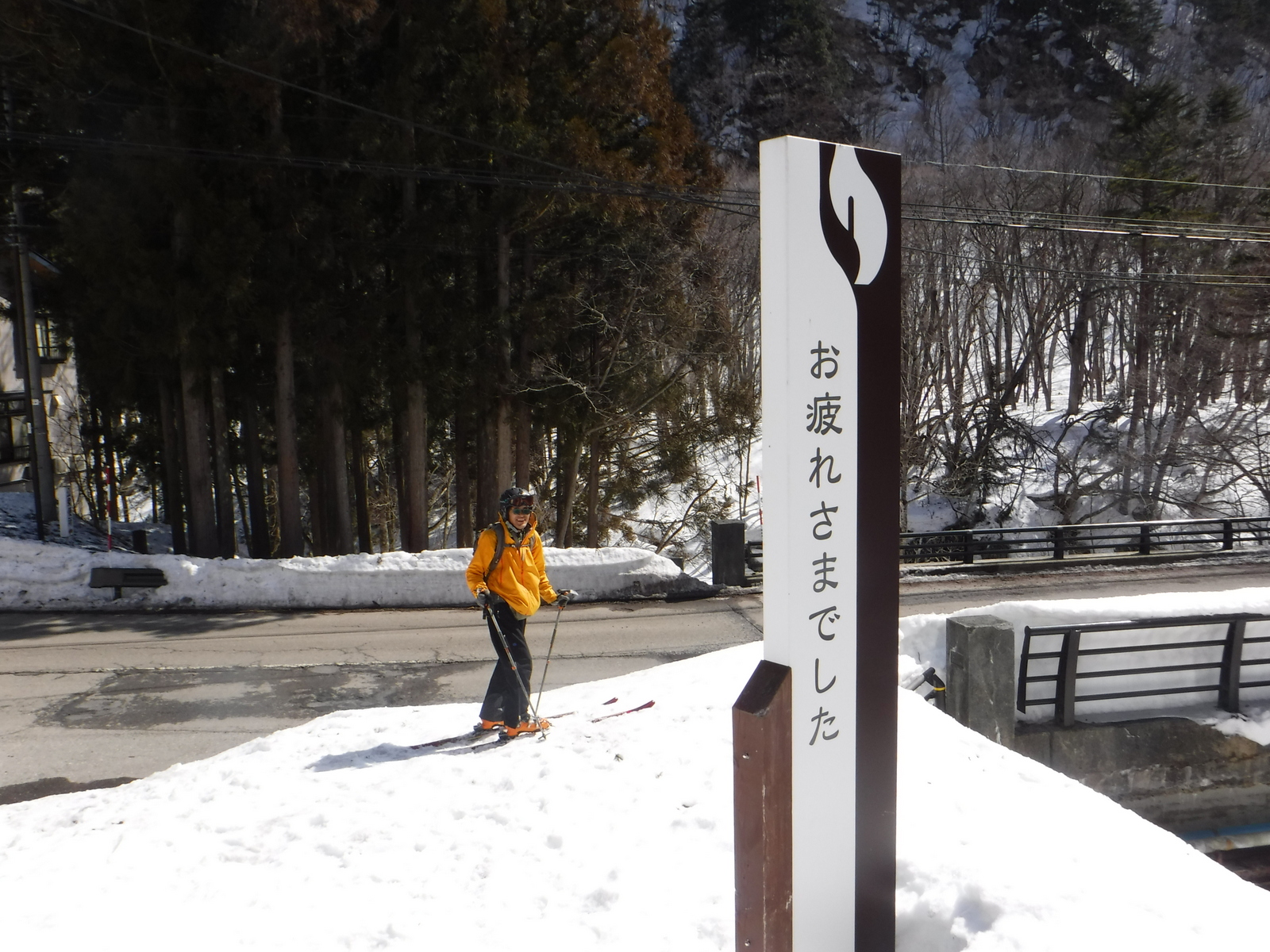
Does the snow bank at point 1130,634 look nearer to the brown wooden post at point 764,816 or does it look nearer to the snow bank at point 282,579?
the brown wooden post at point 764,816

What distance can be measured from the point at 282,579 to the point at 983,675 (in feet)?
33.6

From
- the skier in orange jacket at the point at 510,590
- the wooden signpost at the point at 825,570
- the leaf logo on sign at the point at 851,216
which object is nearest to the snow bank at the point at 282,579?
the skier in orange jacket at the point at 510,590

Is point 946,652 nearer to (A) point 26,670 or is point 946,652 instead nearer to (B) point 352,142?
(A) point 26,670

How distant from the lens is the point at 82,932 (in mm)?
4160

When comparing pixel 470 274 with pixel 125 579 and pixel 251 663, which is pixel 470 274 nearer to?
pixel 125 579

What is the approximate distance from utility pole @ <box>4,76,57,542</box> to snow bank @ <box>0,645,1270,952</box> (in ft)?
54.0

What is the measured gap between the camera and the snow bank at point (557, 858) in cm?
391

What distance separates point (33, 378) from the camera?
19.8 meters

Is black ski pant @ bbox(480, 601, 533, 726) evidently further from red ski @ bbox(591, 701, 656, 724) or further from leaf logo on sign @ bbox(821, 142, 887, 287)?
leaf logo on sign @ bbox(821, 142, 887, 287)

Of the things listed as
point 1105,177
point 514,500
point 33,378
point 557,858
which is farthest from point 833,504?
point 33,378

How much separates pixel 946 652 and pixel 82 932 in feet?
21.8

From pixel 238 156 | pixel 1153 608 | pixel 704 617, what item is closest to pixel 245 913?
pixel 1153 608

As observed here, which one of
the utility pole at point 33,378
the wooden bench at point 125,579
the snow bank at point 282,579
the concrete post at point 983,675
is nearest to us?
the concrete post at point 983,675

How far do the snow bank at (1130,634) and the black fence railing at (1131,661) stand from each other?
0.12 feet
